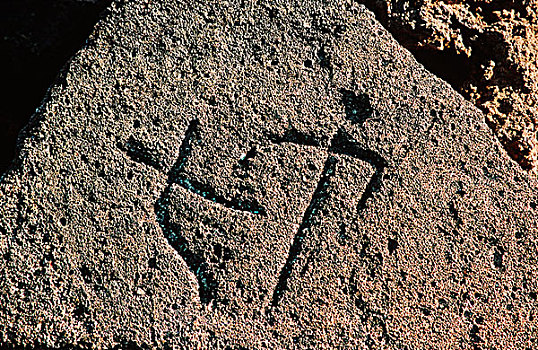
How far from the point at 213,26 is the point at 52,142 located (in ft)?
1.55

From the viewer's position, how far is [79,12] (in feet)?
5.65

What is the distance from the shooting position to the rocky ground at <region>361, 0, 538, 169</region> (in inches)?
65.1

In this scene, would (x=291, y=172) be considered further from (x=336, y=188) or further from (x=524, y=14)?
(x=524, y=14)

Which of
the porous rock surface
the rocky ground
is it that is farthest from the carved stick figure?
the rocky ground

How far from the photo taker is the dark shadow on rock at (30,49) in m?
1.74

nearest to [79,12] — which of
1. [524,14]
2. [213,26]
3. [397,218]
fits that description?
[213,26]

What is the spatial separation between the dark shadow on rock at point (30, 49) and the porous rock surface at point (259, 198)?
0.27m

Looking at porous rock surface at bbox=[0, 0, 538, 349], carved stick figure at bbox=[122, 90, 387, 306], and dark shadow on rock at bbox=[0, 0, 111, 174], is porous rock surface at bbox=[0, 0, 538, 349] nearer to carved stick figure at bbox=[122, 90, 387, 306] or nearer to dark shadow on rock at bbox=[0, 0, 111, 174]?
carved stick figure at bbox=[122, 90, 387, 306]

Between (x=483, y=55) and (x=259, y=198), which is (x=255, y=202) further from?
(x=483, y=55)

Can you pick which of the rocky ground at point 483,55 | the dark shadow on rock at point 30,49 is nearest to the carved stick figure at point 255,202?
the rocky ground at point 483,55

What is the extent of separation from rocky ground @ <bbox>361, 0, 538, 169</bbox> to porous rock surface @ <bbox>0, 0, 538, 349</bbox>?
126mm

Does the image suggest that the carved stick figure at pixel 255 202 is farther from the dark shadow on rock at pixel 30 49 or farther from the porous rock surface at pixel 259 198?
the dark shadow on rock at pixel 30 49

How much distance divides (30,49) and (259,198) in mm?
829

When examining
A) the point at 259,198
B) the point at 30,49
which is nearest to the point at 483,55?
the point at 259,198
